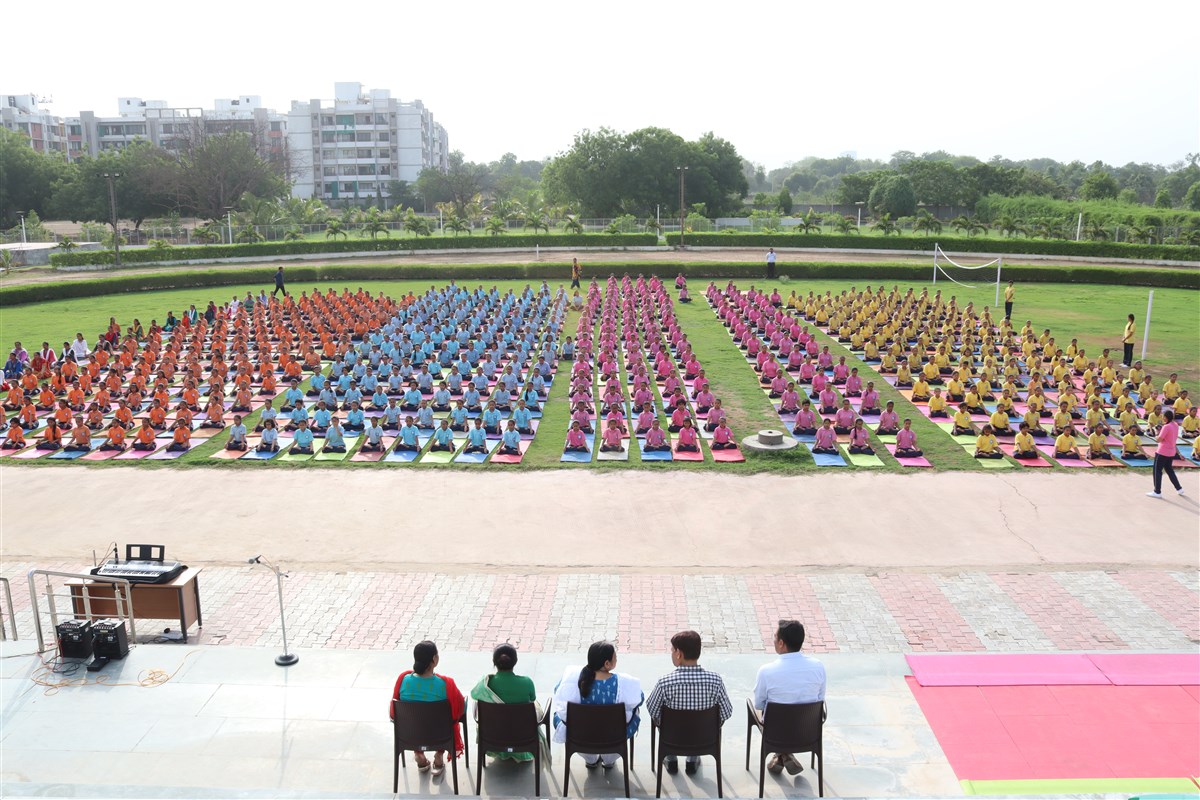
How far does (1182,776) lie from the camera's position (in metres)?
6.02

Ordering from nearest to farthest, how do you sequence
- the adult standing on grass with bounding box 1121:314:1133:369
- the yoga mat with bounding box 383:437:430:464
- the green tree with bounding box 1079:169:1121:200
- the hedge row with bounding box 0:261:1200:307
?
the yoga mat with bounding box 383:437:430:464 < the adult standing on grass with bounding box 1121:314:1133:369 < the hedge row with bounding box 0:261:1200:307 < the green tree with bounding box 1079:169:1121:200

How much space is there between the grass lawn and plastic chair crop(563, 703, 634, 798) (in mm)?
8693

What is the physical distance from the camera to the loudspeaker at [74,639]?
7.46m

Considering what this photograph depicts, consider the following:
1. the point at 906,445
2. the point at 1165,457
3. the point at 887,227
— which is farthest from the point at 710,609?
the point at 887,227

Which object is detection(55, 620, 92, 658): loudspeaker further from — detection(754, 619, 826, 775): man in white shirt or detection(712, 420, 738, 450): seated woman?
detection(712, 420, 738, 450): seated woman

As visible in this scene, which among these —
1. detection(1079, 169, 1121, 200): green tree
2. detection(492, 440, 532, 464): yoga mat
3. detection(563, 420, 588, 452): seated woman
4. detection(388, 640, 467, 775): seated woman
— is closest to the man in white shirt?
detection(388, 640, 467, 775): seated woman

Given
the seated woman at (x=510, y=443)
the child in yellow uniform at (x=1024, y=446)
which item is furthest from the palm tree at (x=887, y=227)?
the seated woman at (x=510, y=443)

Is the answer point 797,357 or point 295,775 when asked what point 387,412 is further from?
point 295,775

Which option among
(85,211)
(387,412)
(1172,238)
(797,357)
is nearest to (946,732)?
(387,412)

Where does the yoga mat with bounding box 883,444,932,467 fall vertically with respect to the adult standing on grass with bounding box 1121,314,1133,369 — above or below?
below

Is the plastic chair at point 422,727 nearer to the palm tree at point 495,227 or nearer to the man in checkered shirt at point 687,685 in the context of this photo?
the man in checkered shirt at point 687,685

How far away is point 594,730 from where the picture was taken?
5.58 m

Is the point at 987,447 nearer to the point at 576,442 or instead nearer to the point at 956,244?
the point at 576,442

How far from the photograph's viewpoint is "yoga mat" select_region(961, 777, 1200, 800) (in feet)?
19.1
